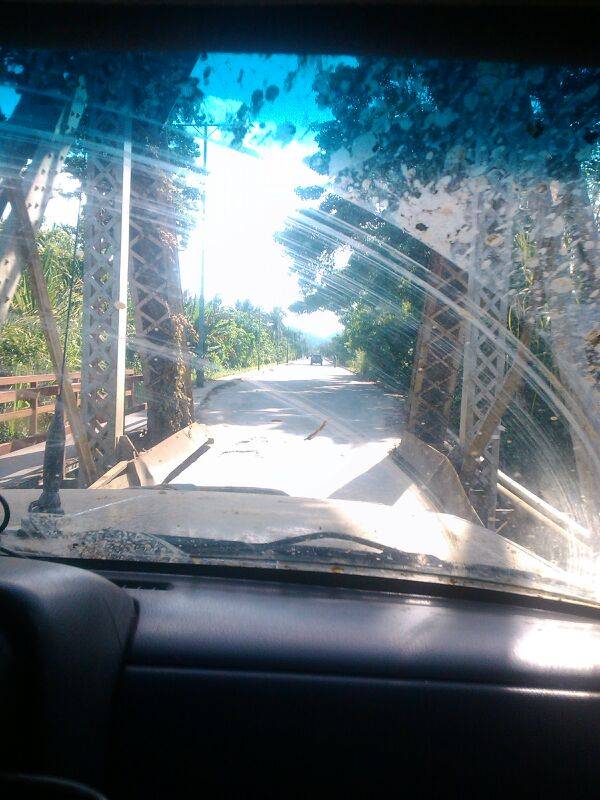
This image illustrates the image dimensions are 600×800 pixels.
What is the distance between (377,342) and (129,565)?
4.55m

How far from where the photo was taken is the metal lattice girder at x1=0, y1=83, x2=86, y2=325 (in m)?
3.51

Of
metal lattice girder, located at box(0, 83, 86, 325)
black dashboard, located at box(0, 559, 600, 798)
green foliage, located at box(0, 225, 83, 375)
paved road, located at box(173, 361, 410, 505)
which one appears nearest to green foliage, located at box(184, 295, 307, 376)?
paved road, located at box(173, 361, 410, 505)

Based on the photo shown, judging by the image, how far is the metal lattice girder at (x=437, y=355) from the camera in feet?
13.0

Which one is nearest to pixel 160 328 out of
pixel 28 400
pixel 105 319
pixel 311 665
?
pixel 105 319

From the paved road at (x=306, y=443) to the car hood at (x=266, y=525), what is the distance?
91 cm

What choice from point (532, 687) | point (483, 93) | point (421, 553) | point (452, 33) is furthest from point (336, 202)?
point (532, 687)

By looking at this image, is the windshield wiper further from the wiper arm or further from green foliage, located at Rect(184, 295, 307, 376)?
green foliage, located at Rect(184, 295, 307, 376)

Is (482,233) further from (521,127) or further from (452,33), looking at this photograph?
(452,33)

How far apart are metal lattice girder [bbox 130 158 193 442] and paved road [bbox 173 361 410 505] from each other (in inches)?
23.0

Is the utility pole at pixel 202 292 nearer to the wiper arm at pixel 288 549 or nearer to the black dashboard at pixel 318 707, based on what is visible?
the wiper arm at pixel 288 549

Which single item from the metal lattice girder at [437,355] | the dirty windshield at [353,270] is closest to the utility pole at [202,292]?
the dirty windshield at [353,270]

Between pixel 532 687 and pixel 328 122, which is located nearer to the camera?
pixel 532 687

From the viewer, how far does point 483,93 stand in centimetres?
276

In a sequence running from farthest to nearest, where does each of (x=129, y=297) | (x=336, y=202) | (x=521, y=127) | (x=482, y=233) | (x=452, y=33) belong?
(x=129, y=297) < (x=336, y=202) < (x=482, y=233) < (x=521, y=127) < (x=452, y=33)
